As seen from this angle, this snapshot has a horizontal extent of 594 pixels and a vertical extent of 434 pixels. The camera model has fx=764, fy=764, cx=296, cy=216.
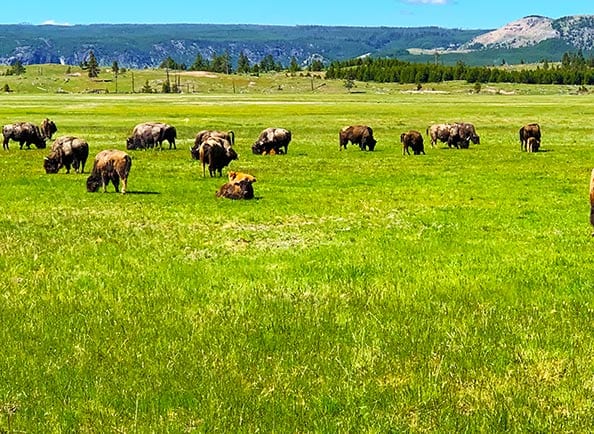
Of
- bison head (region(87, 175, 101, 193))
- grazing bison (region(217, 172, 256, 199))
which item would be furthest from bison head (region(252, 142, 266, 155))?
grazing bison (region(217, 172, 256, 199))

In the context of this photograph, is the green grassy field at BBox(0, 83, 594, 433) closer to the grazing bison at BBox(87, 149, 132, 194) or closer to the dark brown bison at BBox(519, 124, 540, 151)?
the grazing bison at BBox(87, 149, 132, 194)

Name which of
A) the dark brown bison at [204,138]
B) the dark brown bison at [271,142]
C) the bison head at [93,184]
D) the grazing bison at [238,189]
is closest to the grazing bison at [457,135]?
the dark brown bison at [271,142]

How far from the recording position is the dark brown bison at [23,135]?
163ft

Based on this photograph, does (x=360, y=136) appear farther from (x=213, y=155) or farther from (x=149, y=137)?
(x=213, y=155)

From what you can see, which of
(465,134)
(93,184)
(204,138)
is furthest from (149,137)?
(93,184)

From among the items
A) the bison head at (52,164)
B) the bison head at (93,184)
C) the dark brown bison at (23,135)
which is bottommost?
the dark brown bison at (23,135)

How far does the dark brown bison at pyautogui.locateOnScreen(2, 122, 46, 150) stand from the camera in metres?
49.6

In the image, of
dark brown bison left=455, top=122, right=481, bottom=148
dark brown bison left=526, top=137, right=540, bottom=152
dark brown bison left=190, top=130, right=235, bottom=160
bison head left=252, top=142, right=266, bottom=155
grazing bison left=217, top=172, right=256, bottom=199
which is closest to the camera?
grazing bison left=217, top=172, right=256, bottom=199

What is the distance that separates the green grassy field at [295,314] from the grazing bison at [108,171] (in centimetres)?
128

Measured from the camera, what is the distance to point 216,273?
48.5ft

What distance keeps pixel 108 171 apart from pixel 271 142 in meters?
20.0

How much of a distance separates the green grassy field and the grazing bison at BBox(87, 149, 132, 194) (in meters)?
1.28

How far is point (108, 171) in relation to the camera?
2762 cm

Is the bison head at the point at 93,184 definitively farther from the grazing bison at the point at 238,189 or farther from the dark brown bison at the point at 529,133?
the dark brown bison at the point at 529,133
